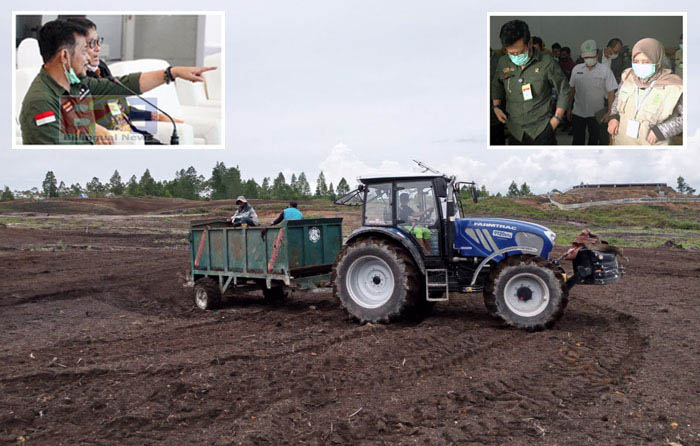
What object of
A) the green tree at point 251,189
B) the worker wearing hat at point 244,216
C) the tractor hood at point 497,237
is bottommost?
the tractor hood at point 497,237

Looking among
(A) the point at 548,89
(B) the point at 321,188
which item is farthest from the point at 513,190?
(A) the point at 548,89

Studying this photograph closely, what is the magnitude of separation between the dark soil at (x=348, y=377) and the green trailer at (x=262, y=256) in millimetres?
621

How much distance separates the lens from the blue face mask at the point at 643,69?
14.7m

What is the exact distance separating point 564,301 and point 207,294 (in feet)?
22.6

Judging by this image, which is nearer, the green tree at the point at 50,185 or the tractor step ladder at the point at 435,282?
the tractor step ladder at the point at 435,282

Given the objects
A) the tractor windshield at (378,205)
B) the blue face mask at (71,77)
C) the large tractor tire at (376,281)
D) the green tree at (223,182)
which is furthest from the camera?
the green tree at (223,182)

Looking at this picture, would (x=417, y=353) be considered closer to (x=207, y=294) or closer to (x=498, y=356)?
(x=498, y=356)

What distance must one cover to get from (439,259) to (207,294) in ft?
16.7

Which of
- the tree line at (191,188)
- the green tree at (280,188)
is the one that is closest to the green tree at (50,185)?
the tree line at (191,188)

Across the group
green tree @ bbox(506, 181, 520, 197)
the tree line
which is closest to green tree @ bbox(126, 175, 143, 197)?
the tree line

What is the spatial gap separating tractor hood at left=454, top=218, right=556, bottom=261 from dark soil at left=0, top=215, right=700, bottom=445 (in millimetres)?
1184

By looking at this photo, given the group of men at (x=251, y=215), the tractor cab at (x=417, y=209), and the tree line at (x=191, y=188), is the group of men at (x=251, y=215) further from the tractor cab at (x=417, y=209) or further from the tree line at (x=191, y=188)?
the tree line at (x=191, y=188)

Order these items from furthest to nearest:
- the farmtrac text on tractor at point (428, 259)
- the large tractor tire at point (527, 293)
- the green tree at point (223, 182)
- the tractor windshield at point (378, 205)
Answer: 1. the green tree at point (223, 182)
2. the tractor windshield at point (378, 205)
3. the farmtrac text on tractor at point (428, 259)
4. the large tractor tire at point (527, 293)

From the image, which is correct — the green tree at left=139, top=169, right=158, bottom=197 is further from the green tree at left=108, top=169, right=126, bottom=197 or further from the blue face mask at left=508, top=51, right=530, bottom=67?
the blue face mask at left=508, top=51, right=530, bottom=67
